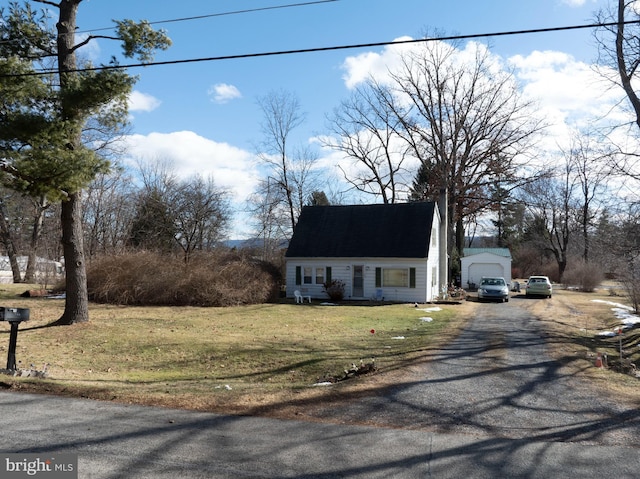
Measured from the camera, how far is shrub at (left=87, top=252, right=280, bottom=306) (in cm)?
2256

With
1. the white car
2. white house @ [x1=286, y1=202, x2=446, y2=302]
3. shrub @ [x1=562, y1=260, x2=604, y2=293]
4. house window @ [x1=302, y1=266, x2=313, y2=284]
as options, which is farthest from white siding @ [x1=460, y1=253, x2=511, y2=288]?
house window @ [x1=302, y1=266, x2=313, y2=284]

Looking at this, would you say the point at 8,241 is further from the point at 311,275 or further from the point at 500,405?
the point at 500,405

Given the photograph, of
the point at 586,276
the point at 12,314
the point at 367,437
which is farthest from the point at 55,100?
the point at 586,276

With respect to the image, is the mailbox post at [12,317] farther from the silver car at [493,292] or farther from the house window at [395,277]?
the silver car at [493,292]

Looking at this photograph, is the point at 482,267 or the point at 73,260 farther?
the point at 482,267

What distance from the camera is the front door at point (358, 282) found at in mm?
27859

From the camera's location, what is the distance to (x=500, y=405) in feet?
21.4

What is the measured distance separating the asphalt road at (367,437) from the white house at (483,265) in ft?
111

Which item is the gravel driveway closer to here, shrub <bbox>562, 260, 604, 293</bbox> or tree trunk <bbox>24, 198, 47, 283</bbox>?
tree trunk <bbox>24, 198, 47, 283</bbox>

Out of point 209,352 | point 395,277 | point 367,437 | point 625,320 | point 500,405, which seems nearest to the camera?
point 367,437

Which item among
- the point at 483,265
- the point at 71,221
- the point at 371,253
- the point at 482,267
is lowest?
the point at 482,267

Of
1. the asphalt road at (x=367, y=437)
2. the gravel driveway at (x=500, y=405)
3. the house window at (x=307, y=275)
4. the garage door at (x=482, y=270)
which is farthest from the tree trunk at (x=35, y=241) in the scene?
the garage door at (x=482, y=270)

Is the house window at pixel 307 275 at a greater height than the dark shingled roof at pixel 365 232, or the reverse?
the dark shingled roof at pixel 365 232

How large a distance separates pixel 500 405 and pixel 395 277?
2079 centimetres
